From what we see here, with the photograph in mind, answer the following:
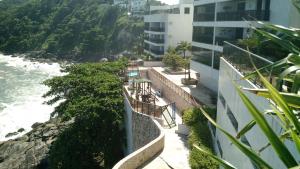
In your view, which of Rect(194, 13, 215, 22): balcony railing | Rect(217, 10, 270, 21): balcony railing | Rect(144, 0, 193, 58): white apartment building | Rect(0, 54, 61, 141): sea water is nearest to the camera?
Rect(217, 10, 270, 21): balcony railing

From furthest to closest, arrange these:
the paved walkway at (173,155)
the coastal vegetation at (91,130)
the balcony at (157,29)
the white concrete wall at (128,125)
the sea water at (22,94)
Answer: the balcony at (157,29) < the sea water at (22,94) < the coastal vegetation at (91,130) < the white concrete wall at (128,125) < the paved walkway at (173,155)

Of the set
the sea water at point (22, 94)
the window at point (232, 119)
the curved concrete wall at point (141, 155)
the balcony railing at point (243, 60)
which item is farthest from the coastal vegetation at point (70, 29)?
the window at point (232, 119)

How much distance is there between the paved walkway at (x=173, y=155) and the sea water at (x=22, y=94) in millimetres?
22974

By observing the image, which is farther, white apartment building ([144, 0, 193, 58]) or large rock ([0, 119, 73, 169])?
white apartment building ([144, 0, 193, 58])

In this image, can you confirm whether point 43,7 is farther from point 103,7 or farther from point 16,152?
point 16,152

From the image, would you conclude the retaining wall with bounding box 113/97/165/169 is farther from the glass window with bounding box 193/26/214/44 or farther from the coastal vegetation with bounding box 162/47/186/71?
the coastal vegetation with bounding box 162/47/186/71

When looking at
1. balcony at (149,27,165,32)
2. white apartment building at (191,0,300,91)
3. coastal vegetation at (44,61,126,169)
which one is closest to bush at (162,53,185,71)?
white apartment building at (191,0,300,91)

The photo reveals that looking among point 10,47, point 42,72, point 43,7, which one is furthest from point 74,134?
point 43,7

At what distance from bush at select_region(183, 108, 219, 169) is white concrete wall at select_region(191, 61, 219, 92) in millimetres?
7227

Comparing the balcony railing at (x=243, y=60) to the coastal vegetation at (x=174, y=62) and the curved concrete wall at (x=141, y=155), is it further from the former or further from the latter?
the coastal vegetation at (x=174, y=62)

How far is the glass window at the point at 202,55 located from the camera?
2797 cm

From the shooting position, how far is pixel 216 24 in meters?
26.8

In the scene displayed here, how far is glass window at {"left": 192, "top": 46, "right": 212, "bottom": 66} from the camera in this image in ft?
91.8

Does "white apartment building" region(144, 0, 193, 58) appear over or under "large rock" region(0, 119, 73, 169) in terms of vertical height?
over
